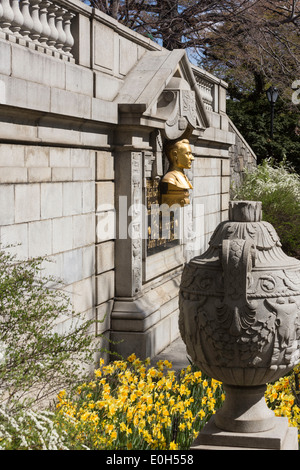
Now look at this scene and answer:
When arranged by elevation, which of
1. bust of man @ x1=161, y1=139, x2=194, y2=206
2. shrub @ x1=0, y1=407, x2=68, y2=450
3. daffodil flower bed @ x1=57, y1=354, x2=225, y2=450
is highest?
bust of man @ x1=161, y1=139, x2=194, y2=206

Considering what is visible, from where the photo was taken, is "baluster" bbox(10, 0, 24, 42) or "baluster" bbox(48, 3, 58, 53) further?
"baluster" bbox(48, 3, 58, 53)

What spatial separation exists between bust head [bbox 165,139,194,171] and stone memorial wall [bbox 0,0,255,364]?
12 centimetres

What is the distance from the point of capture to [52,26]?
730cm

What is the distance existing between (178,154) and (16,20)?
161 inches

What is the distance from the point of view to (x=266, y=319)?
4.93m

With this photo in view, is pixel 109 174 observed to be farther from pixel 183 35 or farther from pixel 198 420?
pixel 183 35

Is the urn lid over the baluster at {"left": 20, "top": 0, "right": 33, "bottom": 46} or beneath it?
beneath

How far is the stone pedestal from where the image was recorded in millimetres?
5012

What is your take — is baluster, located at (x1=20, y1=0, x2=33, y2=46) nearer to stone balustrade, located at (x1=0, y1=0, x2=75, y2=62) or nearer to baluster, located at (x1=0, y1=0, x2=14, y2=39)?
stone balustrade, located at (x1=0, y1=0, x2=75, y2=62)

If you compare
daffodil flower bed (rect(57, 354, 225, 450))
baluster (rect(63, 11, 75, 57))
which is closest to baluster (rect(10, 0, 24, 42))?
baluster (rect(63, 11, 75, 57))

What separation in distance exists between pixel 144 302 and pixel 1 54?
13.2 feet

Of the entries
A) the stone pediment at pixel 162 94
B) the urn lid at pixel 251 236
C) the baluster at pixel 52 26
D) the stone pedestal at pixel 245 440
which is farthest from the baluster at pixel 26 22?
the stone pedestal at pixel 245 440

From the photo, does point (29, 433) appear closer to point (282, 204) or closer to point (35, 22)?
point (35, 22)
